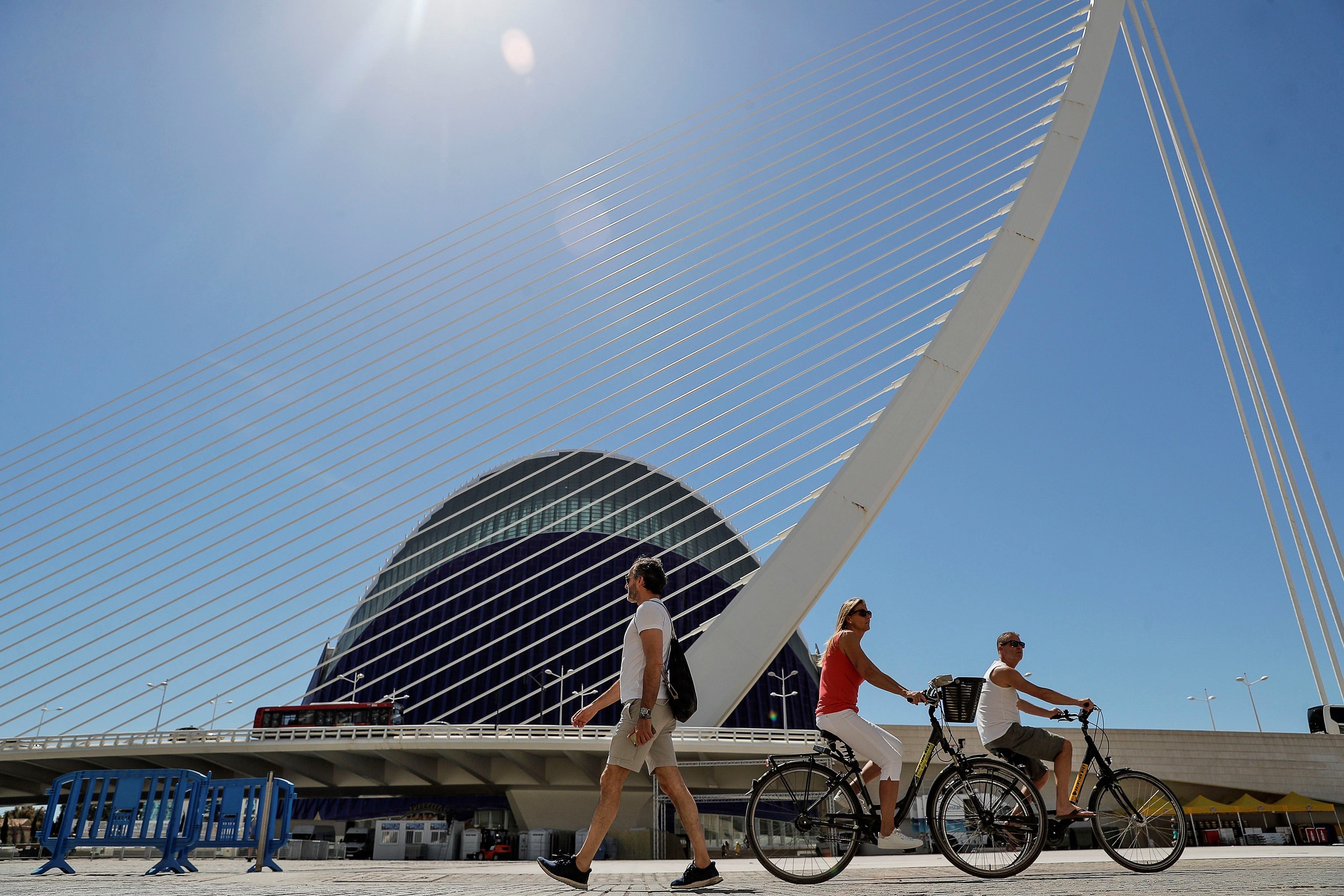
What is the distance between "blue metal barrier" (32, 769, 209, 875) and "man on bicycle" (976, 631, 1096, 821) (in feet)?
31.0

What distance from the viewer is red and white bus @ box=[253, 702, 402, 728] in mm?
28125

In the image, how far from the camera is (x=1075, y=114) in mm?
14414

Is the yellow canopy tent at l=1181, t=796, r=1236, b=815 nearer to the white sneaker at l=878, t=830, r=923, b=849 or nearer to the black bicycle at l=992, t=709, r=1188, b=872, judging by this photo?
the black bicycle at l=992, t=709, r=1188, b=872

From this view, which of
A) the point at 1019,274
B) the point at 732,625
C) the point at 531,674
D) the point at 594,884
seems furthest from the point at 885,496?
the point at 531,674

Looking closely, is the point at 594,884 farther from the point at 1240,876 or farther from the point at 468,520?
the point at 468,520

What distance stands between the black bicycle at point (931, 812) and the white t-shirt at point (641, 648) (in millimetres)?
946

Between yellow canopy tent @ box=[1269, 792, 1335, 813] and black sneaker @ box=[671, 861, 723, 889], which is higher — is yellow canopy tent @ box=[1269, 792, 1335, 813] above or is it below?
below

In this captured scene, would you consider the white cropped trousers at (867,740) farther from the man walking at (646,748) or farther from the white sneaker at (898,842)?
the man walking at (646,748)

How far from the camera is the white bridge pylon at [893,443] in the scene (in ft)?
33.7

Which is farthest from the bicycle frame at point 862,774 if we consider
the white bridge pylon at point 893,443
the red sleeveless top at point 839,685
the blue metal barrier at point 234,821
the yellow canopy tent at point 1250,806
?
the yellow canopy tent at point 1250,806

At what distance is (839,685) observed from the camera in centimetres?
499

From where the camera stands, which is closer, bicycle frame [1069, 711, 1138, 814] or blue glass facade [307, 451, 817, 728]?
bicycle frame [1069, 711, 1138, 814]

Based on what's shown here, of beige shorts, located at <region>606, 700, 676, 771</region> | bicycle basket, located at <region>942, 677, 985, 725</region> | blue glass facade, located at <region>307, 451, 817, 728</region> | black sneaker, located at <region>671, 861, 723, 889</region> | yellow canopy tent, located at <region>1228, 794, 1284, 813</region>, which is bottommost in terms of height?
yellow canopy tent, located at <region>1228, 794, 1284, 813</region>

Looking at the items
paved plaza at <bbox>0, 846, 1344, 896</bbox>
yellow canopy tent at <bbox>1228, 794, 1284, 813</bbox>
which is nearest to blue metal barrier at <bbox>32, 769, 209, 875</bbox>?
paved plaza at <bbox>0, 846, 1344, 896</bbox>
